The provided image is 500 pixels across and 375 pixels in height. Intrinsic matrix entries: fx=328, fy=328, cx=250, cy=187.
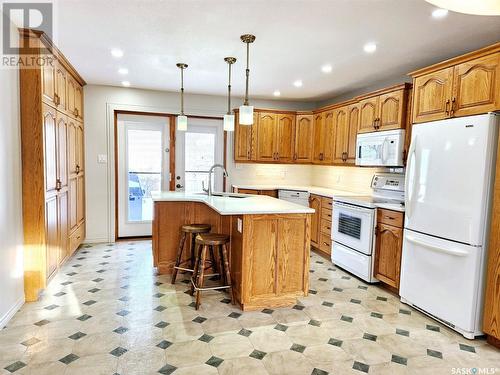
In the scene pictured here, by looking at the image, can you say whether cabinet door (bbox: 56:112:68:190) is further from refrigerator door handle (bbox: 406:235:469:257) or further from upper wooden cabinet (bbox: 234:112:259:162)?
refrigerator door handle (bbox: 406:235:469:257)

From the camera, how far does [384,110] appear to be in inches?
155

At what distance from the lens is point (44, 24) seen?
2752 millimetres

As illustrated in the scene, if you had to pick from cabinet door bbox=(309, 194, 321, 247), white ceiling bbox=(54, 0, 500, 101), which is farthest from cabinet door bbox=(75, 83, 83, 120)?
cabinet door bbox=(309, 194, 321, 247)

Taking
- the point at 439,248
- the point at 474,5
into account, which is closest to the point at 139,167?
the point at 439,248

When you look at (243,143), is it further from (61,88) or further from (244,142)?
(61,88)

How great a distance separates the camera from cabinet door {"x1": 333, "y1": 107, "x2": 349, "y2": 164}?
188 inches

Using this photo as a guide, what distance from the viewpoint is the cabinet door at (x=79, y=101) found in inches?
178

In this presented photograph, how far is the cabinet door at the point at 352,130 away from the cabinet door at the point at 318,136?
73 cm

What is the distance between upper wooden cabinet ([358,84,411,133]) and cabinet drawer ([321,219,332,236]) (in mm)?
1320

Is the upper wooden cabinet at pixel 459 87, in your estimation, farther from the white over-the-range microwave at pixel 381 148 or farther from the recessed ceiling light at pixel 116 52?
the recessed ceiling light at pixel 116 52

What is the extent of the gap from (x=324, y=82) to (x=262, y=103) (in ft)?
5.00

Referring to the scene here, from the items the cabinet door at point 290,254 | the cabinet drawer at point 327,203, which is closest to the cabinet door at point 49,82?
the cabinet door at point 290,254

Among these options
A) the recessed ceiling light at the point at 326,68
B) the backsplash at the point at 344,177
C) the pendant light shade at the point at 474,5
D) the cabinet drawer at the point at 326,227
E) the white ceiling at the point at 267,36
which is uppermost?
the recessed ceiling light at the point at 326,68

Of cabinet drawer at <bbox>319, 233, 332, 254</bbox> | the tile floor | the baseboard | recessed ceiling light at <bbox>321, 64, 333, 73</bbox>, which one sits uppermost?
recessed ceiling light at <bbox>321, 64, 333, 73</bbox>
